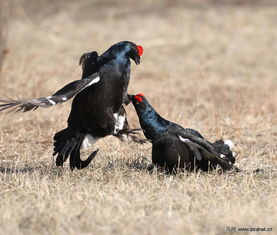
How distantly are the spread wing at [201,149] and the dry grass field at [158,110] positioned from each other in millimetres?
130

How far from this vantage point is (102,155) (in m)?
5.87

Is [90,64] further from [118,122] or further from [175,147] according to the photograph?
[175,147]

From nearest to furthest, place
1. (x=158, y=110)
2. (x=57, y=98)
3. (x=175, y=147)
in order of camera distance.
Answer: (x=57, y=98), (x=175, y=147), (x=158, y=110)

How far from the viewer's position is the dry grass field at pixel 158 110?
12.7 ft

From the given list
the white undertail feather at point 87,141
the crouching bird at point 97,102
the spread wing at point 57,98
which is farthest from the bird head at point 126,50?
the white undertail feather at point 87,141

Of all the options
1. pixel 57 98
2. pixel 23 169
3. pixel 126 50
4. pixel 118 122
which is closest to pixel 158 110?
pixel 118 122

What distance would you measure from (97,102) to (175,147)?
0.74 metres

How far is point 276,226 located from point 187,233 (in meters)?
→ 0.54

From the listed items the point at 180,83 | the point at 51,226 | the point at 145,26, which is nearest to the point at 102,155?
the point at 51,226

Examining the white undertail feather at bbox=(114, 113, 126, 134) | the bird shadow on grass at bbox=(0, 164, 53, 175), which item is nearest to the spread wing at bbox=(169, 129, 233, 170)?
the white undertail feather at bbox=(114, 113, 126, 134)

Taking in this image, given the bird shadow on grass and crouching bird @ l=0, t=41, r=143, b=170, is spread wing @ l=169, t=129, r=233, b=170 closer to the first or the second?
crouching bird @ l=0, t=41, r=143, b=170

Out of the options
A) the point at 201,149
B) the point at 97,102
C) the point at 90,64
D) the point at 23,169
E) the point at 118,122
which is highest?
the point at 90,64

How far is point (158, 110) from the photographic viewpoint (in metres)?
7.55

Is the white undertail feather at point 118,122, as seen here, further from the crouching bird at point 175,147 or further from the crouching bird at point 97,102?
the crouching bird at point 175,147
